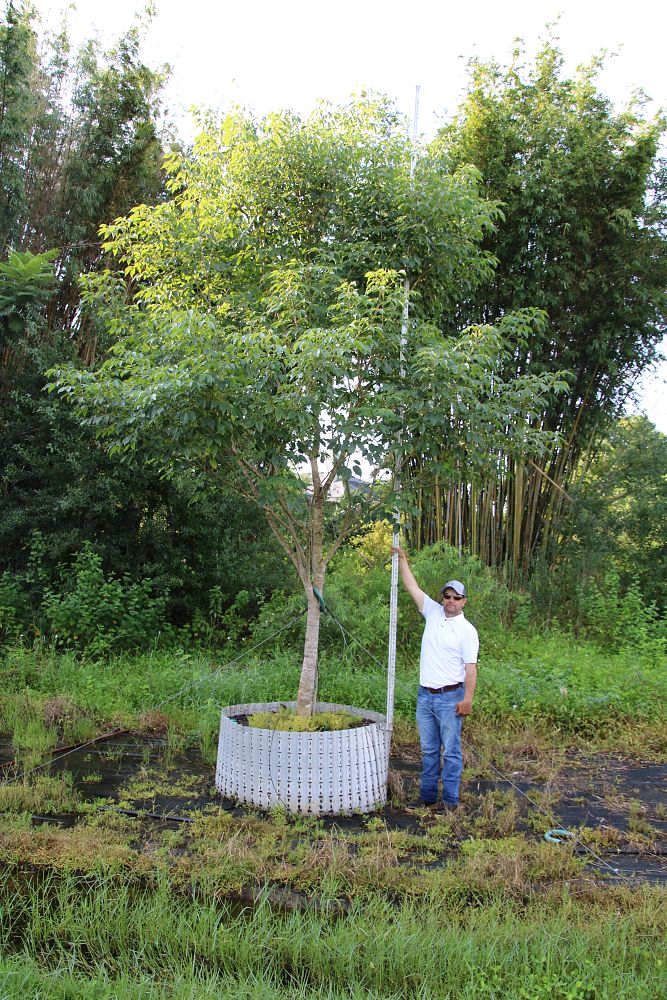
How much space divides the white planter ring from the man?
0.88 ft

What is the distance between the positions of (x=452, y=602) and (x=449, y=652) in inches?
9.7

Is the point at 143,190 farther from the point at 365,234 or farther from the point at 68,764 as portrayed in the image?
the point at 68,764

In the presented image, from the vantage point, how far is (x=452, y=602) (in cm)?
370

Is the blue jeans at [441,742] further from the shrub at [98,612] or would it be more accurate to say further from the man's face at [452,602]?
the shrub at [98,612]

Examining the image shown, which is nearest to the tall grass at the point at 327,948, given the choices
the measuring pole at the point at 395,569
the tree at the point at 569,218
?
the measuring pole at the point at 395,569

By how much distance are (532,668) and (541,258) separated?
13.3 feet

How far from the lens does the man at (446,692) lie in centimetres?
362

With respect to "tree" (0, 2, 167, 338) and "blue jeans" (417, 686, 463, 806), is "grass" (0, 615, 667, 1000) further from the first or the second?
"tree" (0, 2, 167, 338)

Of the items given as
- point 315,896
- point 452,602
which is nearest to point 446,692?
point 452,602

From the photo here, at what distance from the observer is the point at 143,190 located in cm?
763

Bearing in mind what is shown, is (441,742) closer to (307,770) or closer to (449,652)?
(449,652)

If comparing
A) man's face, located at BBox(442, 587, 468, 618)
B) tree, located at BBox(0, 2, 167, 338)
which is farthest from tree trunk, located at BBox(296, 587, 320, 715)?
tree, located at BBox(0, 2, 167, 338)

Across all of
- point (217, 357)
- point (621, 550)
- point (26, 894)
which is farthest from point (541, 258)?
point (26, 894)

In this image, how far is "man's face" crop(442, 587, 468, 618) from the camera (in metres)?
3.67
